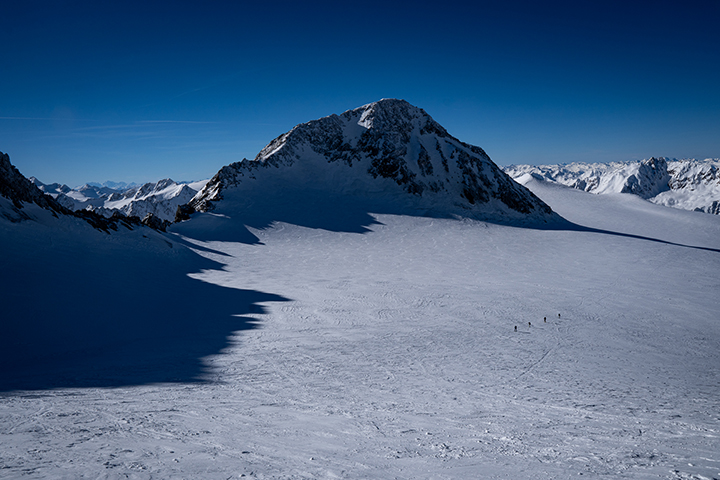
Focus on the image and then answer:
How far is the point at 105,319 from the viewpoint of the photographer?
60.5ft

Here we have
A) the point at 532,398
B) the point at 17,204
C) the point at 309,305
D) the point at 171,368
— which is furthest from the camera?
the point at 17,204

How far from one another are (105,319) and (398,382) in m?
15.7

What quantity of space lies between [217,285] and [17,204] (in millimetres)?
15108

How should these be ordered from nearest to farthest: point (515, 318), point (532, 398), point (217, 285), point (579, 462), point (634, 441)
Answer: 1. point (579, 462)
2. point (634, 441)
3. point (532, 398)
4. point (515, 318)
5. point (217, 285)

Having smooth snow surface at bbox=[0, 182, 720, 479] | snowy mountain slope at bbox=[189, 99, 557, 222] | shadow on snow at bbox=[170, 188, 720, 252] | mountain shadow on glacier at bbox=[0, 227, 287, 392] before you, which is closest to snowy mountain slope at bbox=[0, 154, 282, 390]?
mountain shadow on glacier at bbox=[0, 227, 287, 392]

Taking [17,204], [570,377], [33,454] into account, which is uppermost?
[17,204]

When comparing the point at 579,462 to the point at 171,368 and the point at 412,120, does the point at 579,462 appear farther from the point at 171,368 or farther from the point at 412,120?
the point at 412,120

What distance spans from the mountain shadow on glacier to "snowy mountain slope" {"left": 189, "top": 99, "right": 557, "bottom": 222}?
30532 millimetres

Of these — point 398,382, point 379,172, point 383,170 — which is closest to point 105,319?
point 398,382

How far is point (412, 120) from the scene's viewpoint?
7750cm

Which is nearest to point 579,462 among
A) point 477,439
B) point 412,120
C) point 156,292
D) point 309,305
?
point 477,439

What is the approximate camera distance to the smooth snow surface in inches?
308

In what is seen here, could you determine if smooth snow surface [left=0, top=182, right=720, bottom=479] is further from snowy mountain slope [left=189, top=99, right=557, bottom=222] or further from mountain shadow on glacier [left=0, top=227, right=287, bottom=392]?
snowy mountain slope [left=189, top=99, right=557, bottom=222]

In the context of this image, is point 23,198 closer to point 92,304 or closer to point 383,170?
point 92,304
